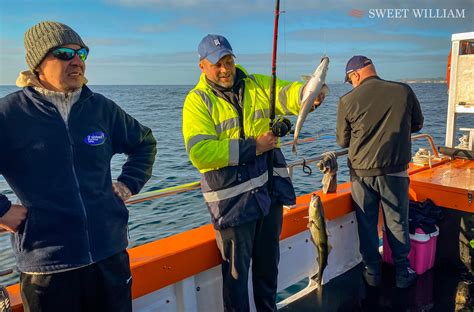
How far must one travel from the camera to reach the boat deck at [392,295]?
3885 mm

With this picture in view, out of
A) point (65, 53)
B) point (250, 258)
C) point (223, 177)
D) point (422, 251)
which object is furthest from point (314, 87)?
point (422, 251)

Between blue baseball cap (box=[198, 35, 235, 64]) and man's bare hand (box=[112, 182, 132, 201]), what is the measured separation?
104cm

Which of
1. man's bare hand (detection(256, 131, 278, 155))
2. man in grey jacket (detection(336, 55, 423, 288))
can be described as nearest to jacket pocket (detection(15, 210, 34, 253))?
man's bare hand (detection(256, 131, 278, 155))

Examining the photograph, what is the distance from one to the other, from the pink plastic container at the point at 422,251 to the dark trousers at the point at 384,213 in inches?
10.0

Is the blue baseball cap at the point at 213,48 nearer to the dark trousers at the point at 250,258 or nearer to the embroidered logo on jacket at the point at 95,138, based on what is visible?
the embroidered logo on jacket at the point at 95,138

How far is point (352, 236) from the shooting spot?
15.4 ft

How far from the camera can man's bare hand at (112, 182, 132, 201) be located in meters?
2.43

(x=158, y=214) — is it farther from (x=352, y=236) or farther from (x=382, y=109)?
(x=382, y=109)

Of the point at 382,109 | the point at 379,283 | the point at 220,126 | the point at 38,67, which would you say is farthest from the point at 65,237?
the point at 379,283

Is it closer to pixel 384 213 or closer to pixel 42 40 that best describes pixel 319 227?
pixel 384 213

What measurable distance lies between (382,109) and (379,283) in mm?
1801

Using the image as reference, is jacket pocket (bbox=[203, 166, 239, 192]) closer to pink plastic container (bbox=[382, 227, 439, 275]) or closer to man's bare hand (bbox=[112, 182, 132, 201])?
man's bare hand (bbox=[112, 182, 132, 201])

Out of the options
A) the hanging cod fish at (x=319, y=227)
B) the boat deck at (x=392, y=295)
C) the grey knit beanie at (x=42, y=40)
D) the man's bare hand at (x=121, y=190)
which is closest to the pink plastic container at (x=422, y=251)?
the boat deck at (x=392, y=295)

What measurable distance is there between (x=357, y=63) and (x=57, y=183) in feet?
10.1
